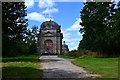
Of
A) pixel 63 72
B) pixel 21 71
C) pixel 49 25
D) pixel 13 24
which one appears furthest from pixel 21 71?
pixel 49 25

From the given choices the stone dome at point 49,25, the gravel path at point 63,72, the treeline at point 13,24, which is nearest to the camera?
the gravel path at point 63,72

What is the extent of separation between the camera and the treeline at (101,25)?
5717 centimetres

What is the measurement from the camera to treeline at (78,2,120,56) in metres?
57.2

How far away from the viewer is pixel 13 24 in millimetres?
42219

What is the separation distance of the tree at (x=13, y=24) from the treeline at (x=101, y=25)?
1759 centimetres

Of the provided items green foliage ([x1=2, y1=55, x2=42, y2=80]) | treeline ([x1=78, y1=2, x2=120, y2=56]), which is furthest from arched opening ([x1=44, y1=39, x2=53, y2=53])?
green foliage ([x1=2, y1=55, x2=42, y2=80])

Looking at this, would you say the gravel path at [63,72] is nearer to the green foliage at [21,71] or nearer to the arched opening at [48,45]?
the green foliage at [21,71]

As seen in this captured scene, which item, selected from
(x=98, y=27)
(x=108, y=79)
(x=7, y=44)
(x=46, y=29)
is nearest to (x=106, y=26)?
(x=98, y=27)

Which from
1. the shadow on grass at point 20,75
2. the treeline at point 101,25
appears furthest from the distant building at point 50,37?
the shadow on grass at point 20,75

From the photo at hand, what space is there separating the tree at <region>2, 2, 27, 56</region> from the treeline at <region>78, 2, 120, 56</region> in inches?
692

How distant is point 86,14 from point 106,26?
469 centimetres

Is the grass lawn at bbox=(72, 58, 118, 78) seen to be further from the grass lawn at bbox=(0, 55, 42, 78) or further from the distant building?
the distant building

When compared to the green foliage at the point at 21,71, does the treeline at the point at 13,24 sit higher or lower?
higher

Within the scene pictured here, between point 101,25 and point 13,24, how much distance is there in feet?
75.5
